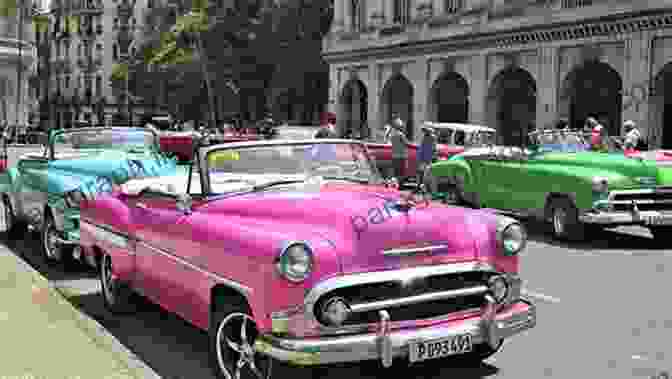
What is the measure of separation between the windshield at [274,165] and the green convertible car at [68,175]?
2.90 metres

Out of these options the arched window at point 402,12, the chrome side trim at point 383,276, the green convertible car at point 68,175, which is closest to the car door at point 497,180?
the green convertible car at point 68,175

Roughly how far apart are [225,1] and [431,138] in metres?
36.3

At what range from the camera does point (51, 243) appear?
9.52 meters

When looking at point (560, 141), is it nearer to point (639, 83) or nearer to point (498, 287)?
point (498, 287)

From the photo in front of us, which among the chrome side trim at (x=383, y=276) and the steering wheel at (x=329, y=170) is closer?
the chrome side trim at (x=383, y=276)

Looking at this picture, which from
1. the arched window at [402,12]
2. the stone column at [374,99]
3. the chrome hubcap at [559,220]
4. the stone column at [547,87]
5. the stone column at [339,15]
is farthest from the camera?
the stone column at [339,15]

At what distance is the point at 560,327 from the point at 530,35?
23.7 metres

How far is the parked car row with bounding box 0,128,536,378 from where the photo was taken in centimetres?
460

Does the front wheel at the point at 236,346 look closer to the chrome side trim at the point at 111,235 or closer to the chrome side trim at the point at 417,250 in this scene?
the chrome side trim at the point at 417,250

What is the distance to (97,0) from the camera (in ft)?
306

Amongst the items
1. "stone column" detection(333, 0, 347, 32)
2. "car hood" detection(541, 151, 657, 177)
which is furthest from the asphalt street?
"stone column" detection(333, 0, 347, 32)

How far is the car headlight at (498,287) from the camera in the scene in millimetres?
5141

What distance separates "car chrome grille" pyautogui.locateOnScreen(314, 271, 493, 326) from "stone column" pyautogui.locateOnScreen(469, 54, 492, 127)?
2735 centimetres

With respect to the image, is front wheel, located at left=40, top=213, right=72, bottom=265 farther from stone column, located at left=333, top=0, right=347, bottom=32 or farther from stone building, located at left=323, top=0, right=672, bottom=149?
stone column, located at left=333, top=0, right=347, bottom=32
